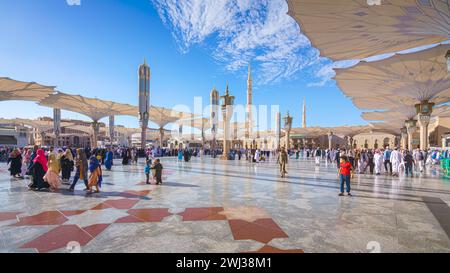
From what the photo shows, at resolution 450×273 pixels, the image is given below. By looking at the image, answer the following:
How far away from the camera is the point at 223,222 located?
13.1 ft

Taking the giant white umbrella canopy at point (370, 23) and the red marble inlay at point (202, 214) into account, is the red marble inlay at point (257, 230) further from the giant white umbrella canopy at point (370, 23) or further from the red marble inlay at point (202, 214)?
the giant white umbrella canopy at point (370, 23)

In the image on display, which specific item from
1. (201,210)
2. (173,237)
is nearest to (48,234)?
(173,237)

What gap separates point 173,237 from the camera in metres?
3.31

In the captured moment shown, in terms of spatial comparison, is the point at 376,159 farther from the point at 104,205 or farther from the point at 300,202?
the point at 104,205

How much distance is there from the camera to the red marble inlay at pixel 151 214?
414 centimetres

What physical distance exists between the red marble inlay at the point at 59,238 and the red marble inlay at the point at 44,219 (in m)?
0.42

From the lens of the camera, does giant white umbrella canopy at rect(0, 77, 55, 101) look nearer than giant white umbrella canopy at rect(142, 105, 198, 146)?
Yes

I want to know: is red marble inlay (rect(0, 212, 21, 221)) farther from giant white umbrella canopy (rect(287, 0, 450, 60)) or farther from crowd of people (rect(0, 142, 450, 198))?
A: giant white umbrella canopy (rect(287, 0, 450, 60))

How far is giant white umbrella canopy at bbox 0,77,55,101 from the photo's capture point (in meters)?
19.4

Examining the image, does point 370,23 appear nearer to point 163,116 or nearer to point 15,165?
point 15,165

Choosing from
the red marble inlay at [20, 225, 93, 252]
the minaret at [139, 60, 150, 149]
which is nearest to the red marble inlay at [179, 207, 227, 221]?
the red marble inlay at [20, 225, 93, 252]

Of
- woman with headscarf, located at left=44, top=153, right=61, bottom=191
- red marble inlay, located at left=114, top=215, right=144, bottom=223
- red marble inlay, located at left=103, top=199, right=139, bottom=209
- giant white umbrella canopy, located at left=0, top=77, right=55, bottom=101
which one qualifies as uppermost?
giant white umbrella canopy, located at left=0, top=77, right=55, bottom=101

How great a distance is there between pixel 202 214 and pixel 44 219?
2761 millimetres

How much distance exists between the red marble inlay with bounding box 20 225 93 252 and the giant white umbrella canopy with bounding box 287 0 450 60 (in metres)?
7.67
